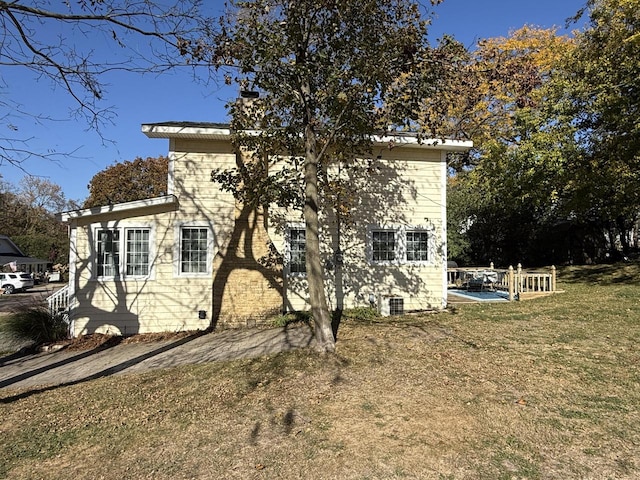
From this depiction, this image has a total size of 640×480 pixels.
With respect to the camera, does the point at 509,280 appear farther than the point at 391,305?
Yes

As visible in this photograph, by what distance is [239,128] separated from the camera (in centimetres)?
795

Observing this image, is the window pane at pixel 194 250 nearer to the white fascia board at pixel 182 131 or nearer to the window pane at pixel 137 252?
the window pane at pixel 137 252

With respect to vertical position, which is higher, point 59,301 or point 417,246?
point 417,246

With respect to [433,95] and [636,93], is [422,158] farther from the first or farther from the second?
[636,93]

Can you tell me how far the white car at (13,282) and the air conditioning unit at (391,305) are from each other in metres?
28.6

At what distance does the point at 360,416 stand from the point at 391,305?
6.22 metres

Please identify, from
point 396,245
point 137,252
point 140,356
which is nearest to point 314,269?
point 140,356

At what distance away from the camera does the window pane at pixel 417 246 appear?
1131 centimetres

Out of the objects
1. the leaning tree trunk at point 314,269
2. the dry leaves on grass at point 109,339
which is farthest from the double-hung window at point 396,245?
the dry leaves on grass at point 109,339

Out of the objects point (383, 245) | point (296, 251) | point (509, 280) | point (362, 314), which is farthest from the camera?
point (509, 280)

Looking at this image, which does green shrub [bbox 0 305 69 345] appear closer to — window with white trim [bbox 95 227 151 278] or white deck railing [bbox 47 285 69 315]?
white deck railing [bbox 47 285 69 315]

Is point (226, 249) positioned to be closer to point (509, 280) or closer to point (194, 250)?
point (194, 250)

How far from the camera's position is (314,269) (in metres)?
7.17

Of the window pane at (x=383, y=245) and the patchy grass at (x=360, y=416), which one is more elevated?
the window pane at (x=383, y=245)
